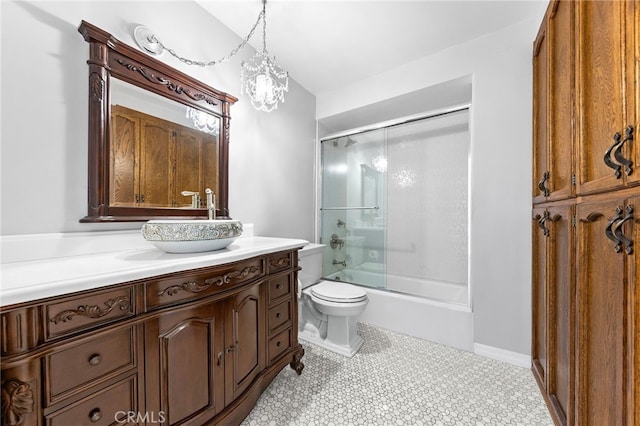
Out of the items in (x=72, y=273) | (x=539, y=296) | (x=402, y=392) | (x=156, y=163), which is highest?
(x=156, y=163)

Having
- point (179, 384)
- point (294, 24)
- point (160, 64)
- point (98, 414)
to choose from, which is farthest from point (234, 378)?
point (294, 24)

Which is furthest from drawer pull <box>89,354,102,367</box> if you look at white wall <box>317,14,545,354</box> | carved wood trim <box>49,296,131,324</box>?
white wall <box>317,14,545,354</box>

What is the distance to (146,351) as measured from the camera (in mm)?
852

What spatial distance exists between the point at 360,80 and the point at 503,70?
1.16 metres

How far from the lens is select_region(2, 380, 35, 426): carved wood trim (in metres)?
0.61

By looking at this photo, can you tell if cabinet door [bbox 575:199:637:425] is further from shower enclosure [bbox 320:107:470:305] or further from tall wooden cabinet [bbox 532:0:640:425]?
shower enclosure [bbox 320:107:470:305]

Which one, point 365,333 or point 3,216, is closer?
point 3,216

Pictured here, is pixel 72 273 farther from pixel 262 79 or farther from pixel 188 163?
pixel 262 79

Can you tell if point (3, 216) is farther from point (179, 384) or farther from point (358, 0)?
point (358, 0)

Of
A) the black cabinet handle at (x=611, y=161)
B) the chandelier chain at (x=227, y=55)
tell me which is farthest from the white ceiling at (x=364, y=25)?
the black cabinet handle at (x=611, y=161)

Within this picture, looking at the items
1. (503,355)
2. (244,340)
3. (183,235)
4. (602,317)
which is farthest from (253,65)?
(503,355)

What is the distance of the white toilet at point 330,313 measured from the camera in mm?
1843

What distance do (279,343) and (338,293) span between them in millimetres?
610

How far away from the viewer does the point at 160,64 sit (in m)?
1.38
